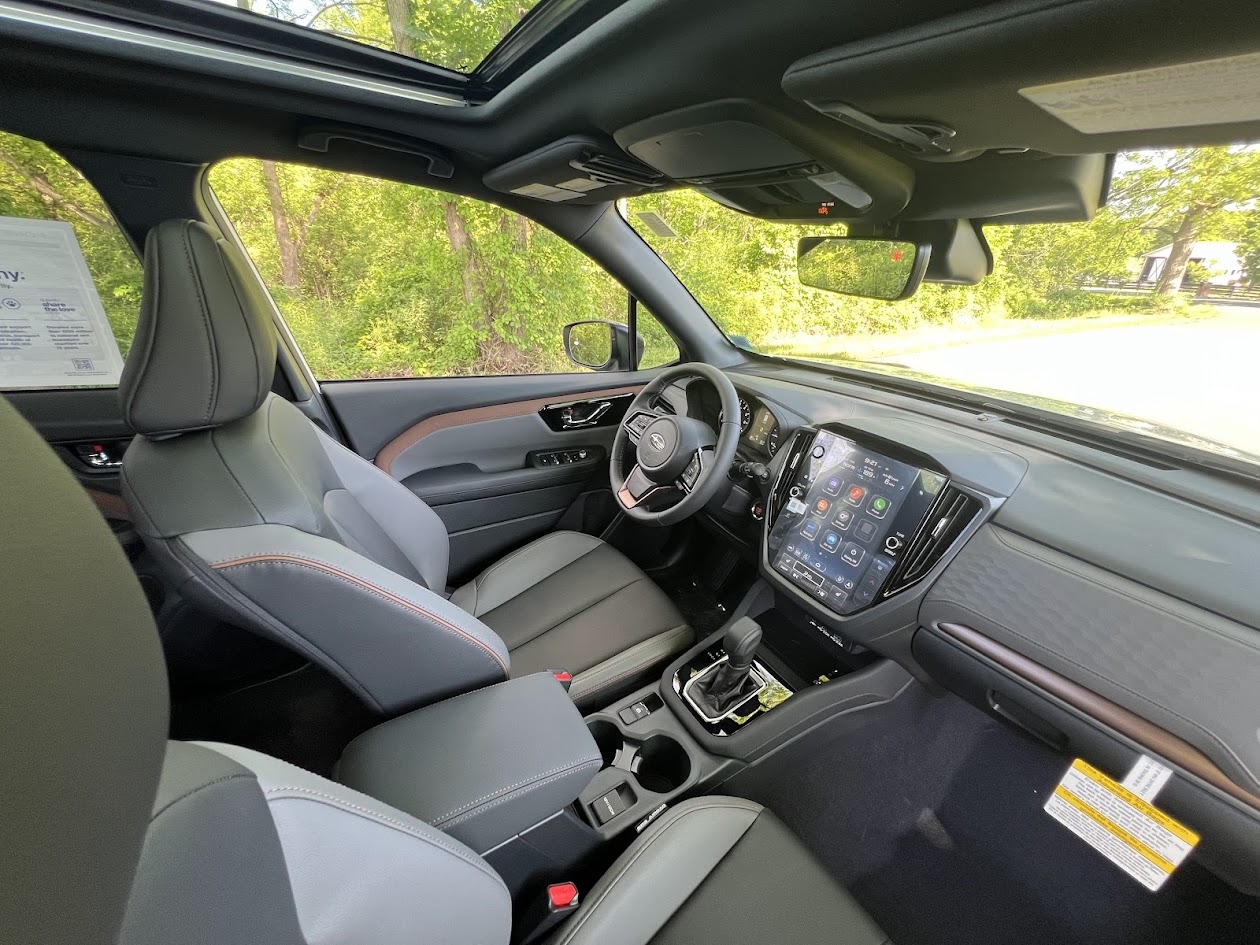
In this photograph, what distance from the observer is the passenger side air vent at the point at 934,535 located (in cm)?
119

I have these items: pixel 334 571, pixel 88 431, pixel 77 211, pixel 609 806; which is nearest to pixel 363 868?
pixel 334 571

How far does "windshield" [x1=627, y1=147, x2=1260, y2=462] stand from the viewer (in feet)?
3.28

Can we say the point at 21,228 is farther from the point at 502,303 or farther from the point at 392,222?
the point at 502,303

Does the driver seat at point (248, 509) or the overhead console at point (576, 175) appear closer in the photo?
the driver seat at point (248, 509)

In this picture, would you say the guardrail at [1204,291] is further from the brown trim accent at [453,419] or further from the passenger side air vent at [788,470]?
the brown trim accent at [453,419]

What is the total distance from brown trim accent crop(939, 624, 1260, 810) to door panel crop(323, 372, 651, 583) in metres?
1.50

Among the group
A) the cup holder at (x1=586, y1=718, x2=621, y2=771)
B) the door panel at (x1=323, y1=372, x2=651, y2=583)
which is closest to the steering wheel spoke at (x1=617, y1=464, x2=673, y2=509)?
the door panel at (x1=323, y1=372, x2=651, y2=583)

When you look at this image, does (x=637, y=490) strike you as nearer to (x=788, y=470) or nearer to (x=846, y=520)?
(x=788, y=470)

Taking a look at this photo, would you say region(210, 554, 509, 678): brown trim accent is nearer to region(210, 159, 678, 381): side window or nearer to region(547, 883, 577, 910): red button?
region(547, 883, 577, 910): red button

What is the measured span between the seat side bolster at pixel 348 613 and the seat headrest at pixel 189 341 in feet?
0.77

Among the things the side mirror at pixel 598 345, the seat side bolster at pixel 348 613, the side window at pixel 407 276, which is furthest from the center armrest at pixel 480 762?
the side mirror at pixel 598 345

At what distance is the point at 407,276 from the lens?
227 centimetres

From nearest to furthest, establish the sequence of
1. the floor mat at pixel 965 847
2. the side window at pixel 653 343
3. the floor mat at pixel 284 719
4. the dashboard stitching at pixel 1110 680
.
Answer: the dashboard stitching at pixel 1110 680, the floor mat at pixel 965 847, the floor mat at pixel 284 719, the side window at pixel 653 343

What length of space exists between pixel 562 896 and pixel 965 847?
3.29 feet
